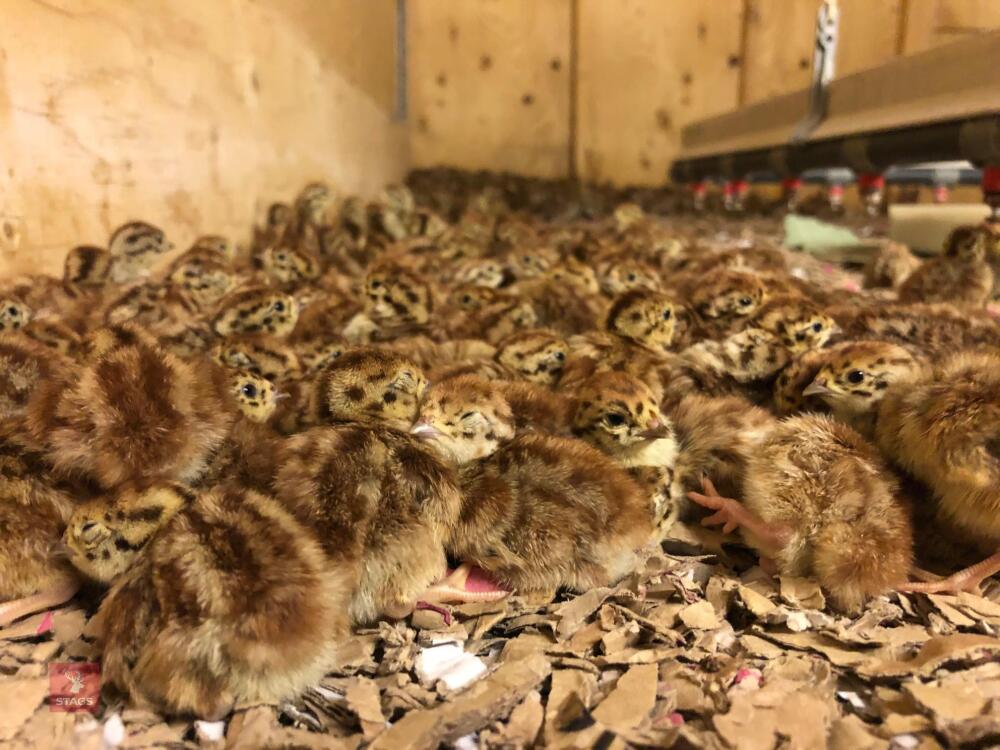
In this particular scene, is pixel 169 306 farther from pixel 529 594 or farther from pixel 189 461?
pixel 529 594

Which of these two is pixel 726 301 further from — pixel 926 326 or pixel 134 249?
pixel 134 249

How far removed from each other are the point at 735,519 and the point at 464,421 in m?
0.69

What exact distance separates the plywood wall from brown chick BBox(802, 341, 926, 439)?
7.71 metres

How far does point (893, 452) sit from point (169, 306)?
234cm

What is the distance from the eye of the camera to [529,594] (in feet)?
5.47

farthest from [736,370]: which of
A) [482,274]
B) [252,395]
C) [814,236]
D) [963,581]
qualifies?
[814,236]

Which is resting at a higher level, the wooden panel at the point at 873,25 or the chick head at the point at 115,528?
the wooden panel at the point at 873,25

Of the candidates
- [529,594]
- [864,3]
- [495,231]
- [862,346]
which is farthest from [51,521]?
[864,3]

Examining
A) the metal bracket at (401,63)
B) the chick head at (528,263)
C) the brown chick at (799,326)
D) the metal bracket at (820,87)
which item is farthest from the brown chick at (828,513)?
the metal bracket at (401,63)

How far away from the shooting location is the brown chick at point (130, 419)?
5.23 ft

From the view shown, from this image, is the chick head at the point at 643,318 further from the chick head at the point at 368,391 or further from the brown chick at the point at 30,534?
the brown chick at the point at 30,534

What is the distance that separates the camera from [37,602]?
1538 millimetres

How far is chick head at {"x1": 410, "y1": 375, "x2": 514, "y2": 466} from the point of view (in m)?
1.80

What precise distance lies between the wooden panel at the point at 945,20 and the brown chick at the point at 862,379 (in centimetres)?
170
